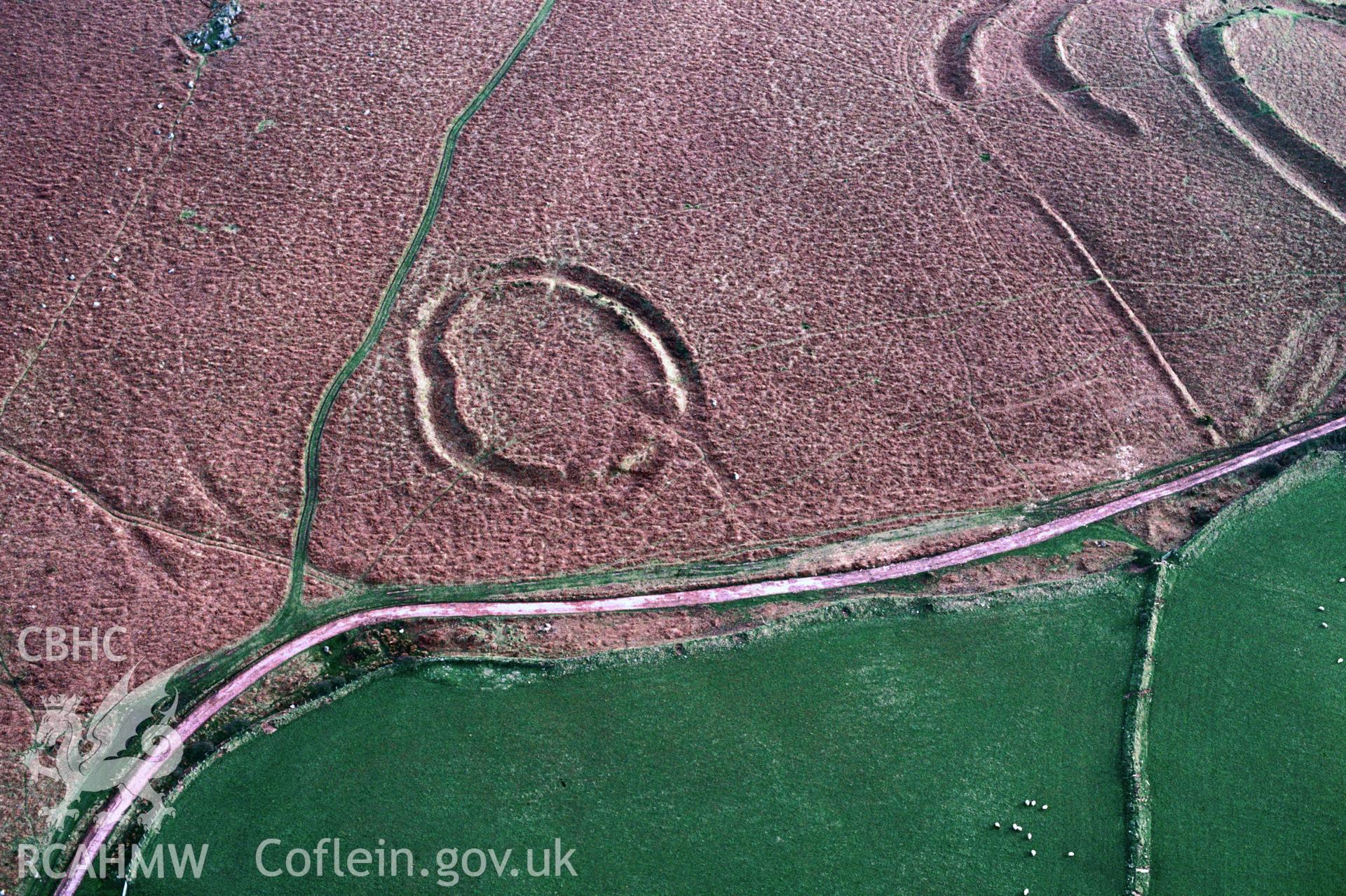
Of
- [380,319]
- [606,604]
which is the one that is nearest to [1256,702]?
[606,604]

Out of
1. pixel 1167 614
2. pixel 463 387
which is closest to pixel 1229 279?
pixel 1167 614

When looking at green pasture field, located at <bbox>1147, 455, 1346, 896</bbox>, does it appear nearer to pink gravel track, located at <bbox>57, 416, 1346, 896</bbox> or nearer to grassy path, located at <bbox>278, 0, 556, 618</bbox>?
pink gravel track, located at <bbox>57, 416, 1346, 896</bbox>

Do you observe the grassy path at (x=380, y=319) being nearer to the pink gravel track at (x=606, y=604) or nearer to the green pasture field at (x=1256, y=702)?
the pink gravel track at (x=606, y=604)

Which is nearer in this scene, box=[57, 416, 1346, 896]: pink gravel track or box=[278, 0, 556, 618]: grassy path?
box=[57, 416, 1346, 896]: pink gravel track

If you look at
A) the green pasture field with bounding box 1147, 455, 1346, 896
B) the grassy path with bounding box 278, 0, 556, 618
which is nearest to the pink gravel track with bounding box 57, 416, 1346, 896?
the grassy path with bounding box 278, 0, 556, 618

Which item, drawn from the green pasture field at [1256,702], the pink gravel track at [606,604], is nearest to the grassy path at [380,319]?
the pink gravel track at [606,604]

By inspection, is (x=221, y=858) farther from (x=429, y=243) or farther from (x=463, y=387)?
(x=429, y=243)
